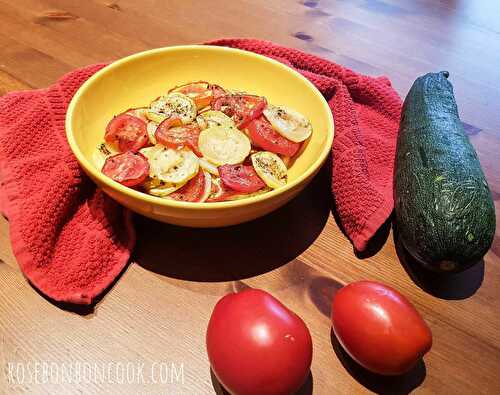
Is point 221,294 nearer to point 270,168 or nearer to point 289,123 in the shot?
point 270,168

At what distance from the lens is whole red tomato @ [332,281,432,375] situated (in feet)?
2.33

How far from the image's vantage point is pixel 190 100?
1084mm

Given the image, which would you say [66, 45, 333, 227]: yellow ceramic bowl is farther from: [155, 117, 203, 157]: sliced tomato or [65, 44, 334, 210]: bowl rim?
[155, 117, 203, 157]: sliced tomato

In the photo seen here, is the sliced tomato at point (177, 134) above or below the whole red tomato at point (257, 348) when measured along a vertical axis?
above

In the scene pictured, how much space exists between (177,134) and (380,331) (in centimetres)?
56

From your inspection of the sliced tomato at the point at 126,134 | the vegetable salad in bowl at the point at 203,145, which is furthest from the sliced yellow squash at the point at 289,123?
the sliced tomato at the point at 126,134

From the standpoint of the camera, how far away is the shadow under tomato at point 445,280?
91cm

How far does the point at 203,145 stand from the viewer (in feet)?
3.23

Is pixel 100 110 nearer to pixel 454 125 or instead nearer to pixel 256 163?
pixel 256 163

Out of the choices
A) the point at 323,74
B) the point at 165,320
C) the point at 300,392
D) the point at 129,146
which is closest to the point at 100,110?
the point at 129,146

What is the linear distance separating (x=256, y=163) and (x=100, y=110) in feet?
1.25

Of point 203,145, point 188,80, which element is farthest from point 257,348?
point 188,80

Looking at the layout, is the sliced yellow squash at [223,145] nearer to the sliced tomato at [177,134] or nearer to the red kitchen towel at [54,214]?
the sliced tomato at [177,134]

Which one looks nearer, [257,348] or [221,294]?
[257,348]
